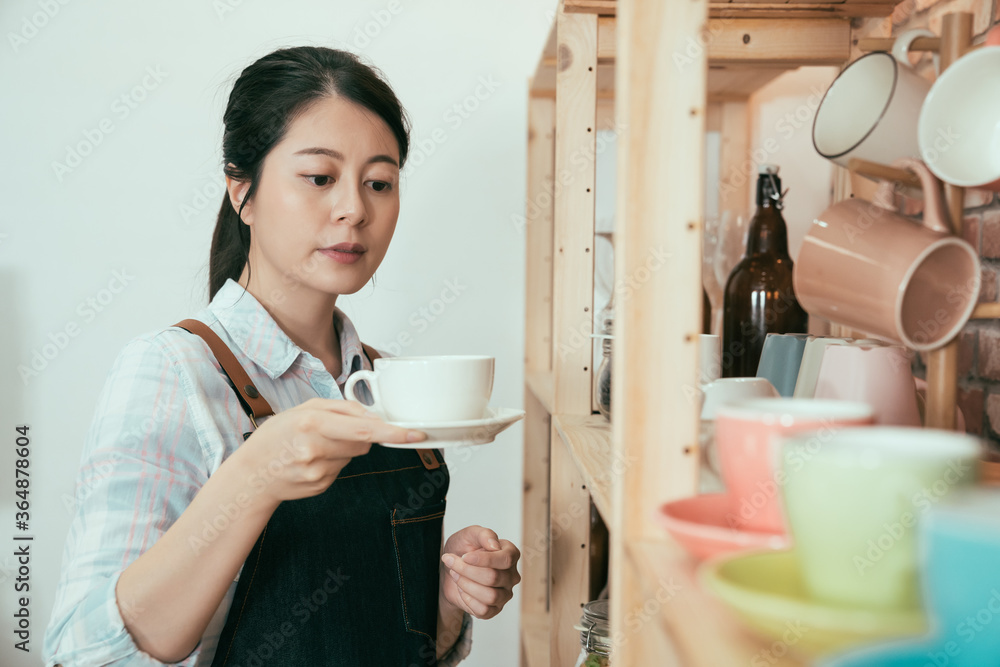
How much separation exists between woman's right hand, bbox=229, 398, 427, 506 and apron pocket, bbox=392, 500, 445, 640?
35 cm

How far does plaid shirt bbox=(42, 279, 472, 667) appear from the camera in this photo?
2.71ft

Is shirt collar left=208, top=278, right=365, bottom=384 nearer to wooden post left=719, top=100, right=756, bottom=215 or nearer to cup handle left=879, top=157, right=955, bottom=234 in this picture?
A: cup handle left=879, top=157, right=955, bottom=234

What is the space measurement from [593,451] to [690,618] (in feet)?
1.73

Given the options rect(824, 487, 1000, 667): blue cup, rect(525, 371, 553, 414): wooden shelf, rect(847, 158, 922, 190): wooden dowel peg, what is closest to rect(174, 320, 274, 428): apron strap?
rect(525, 371, 553, 414): wooden shelf

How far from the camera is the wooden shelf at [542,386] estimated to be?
1.25 meters

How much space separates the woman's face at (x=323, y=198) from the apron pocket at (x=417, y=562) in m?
0.36

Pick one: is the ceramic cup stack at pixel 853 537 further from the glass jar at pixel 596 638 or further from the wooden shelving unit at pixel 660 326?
the glass jar at pixel 596 638

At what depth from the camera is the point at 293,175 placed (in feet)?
3.56

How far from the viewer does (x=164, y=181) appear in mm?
1717

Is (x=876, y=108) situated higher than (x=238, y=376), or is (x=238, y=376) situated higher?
(x=876, y=108)

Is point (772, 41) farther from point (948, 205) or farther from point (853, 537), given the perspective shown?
point (853, 537)

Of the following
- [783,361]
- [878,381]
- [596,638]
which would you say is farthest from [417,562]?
[878,381]

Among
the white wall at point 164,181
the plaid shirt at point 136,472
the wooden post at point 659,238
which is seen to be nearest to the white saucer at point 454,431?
the wooden post at point 659,238

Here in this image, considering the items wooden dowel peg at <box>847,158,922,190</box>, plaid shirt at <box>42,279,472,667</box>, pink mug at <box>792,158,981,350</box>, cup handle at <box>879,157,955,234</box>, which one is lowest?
plaid shirt at <box>42,279,472,667</box>
